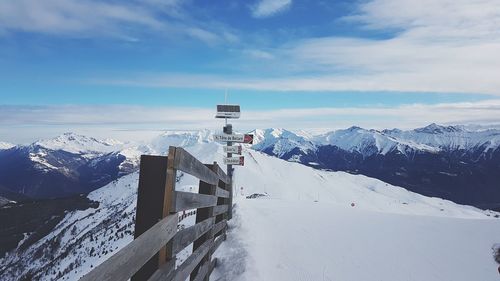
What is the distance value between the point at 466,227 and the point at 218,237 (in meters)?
7.40

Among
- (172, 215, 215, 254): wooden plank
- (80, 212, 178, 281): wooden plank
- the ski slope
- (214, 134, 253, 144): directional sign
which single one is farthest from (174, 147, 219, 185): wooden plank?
(214, 134, 253, 144): directional sign

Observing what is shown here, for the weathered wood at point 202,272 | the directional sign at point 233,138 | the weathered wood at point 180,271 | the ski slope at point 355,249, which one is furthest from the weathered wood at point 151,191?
the directional sign at point 233,138

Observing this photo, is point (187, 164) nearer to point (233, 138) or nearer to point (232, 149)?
point (233, 138)

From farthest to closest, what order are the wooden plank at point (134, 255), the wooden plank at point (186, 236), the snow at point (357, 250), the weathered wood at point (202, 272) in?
1. the snow at point (357, 250)
2. the weathered wood at point (202, 272)
3. the wooden plank at point (186, 236)
4. the wooden plank at point (134, 255)

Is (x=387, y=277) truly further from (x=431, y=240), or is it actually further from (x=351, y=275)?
(x=431, y=240)

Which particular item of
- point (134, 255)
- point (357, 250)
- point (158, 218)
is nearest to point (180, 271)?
point (158, 218)

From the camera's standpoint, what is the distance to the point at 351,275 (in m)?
9.20

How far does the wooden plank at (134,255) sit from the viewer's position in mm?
2896

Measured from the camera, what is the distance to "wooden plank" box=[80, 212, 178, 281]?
290 cm

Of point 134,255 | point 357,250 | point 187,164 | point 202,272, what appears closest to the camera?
point 134,255

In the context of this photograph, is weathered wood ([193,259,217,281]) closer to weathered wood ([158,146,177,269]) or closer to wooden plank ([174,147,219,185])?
wooden plank ([174,147,219,185])

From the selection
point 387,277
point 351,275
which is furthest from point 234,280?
point 387,277

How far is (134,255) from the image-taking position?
344 cm

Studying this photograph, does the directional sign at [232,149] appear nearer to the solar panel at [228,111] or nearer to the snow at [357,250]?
the solar panel at [228,111]
